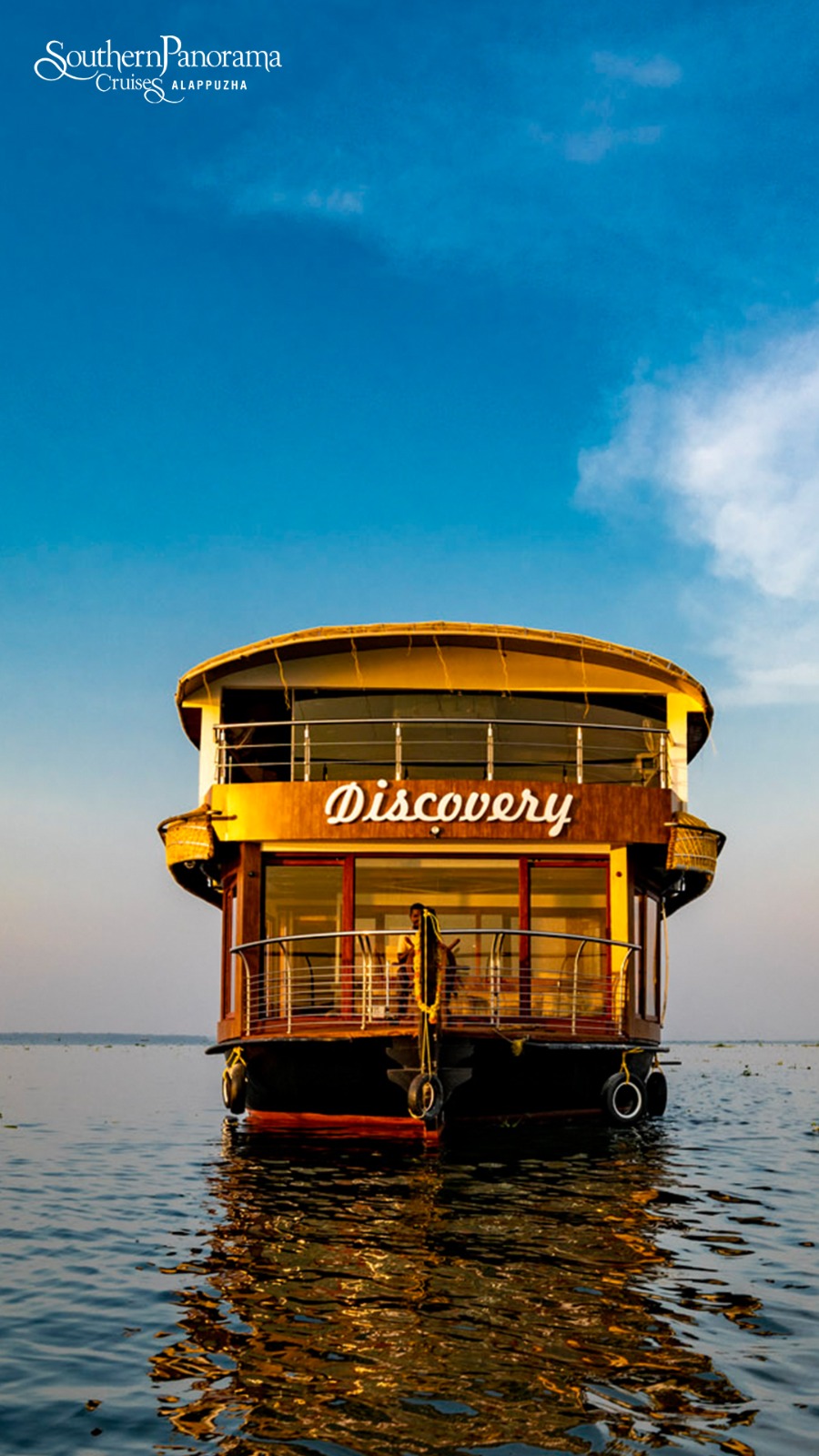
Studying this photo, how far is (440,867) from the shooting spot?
18.3m

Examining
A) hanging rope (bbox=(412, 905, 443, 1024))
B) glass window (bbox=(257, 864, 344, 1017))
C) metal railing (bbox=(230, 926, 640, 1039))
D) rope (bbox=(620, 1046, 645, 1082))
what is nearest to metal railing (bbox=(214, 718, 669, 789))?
glass window (bbox=(257, 864, 344, 1017))

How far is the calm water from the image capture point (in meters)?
6.33

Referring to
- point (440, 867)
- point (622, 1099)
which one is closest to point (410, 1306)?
point (622, 1099)

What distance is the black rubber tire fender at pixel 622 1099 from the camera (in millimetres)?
16625

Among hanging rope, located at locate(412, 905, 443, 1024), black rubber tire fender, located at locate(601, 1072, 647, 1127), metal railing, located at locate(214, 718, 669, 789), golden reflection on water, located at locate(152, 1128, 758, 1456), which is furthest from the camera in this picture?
metal railing, located at locate(214, 718, 669, 789)

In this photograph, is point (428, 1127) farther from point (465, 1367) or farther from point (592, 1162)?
point (465, 1367)

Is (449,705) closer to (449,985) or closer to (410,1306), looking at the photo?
(449,985)

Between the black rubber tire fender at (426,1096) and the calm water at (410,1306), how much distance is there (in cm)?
61

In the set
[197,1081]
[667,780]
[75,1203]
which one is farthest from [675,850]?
[197,1081]

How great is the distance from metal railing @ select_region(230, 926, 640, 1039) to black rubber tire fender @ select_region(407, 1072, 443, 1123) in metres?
0.66

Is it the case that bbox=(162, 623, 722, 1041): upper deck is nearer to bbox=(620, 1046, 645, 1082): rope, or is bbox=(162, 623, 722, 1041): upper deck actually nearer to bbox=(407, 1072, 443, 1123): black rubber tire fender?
bbox=(620, 1046, 645, 1082): rope

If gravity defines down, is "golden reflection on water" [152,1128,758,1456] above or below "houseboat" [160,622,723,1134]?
below

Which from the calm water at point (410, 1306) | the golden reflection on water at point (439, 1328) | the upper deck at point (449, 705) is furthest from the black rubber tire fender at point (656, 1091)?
the golden reflection on water at point (439, 1328)

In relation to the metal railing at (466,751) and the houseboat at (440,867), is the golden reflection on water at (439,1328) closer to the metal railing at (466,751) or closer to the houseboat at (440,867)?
the houseboat at (440,867)
